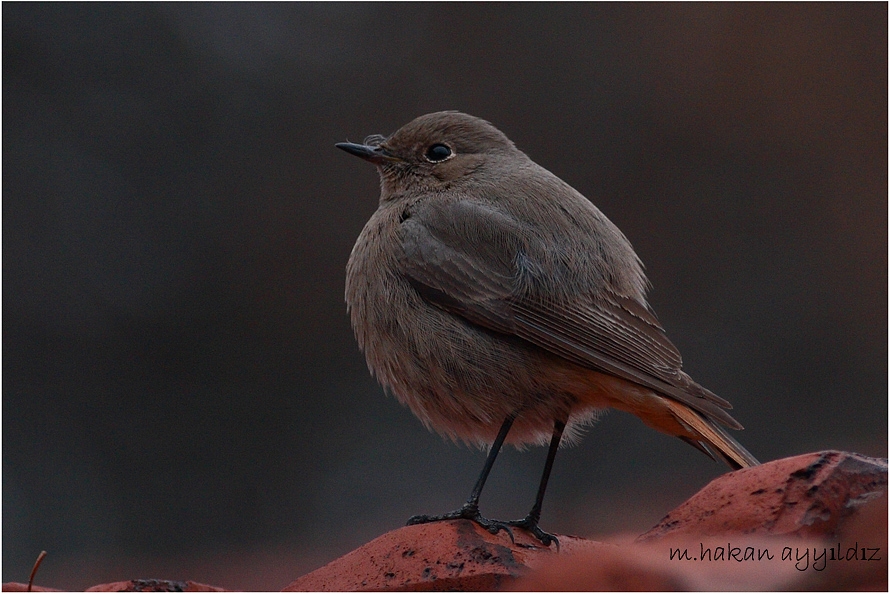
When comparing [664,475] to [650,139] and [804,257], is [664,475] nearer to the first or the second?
[804,257]

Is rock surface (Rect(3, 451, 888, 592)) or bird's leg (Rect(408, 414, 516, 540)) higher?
bird's leg (Rect(408, 414, 516, 540))

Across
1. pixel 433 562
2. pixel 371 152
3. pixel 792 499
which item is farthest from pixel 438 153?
pixel 792 499

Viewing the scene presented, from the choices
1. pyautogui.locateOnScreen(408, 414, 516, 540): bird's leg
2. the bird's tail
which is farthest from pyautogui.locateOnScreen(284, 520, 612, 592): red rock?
the bird's tail

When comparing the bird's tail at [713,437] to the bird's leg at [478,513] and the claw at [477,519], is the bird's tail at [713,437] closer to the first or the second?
the bird's leg at [478,513]

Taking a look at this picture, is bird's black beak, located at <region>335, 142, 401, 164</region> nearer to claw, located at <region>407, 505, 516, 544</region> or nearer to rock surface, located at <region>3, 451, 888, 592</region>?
claw, located at <region>407, 505, 516, 544</region>

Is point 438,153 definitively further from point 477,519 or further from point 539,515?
point 477,519

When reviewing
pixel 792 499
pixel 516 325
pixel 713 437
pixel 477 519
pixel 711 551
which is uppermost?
pixel 516 325
